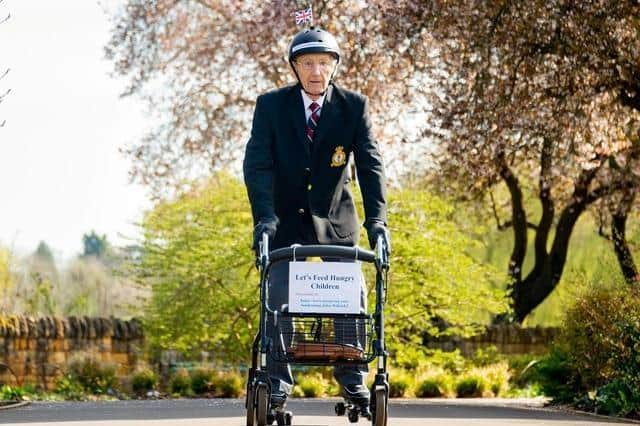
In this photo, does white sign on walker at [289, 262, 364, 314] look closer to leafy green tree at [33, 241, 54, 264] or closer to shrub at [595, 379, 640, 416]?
shrub at [595, 379, 640, 416]

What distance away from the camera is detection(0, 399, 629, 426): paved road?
33.0 feet

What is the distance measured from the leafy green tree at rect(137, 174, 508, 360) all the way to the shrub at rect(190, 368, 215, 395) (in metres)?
1.04

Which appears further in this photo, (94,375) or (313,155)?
(94,375)

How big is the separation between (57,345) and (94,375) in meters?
2.92

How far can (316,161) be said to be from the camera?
307 inches

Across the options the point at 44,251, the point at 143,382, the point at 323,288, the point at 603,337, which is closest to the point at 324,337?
the point at 323,288

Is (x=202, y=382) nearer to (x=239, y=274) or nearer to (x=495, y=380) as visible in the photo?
(x=239, y=274)

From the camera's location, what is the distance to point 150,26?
2566 cm

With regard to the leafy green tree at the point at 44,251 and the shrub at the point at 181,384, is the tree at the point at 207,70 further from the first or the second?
the leafy green tree at the point at 44,251

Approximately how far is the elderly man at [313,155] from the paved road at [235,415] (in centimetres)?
223

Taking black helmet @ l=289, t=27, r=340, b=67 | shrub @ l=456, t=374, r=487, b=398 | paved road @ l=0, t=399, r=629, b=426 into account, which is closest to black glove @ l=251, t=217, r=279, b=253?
black helmet @ l=289, t=27, r=340, b=67

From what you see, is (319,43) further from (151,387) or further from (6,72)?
(151,387)

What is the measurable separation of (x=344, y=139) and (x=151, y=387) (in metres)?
13.4

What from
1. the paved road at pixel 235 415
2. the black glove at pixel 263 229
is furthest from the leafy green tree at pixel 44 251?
the black glove at pixel 263 229
